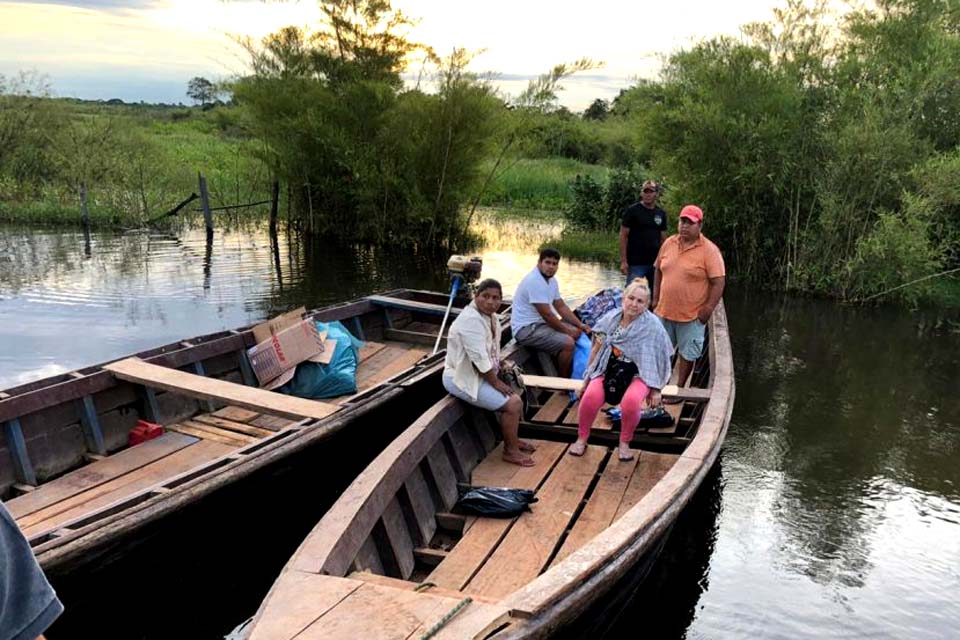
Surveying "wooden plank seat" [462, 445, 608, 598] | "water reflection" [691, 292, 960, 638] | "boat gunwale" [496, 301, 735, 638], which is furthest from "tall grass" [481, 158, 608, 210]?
"boat gunwale" [496, 301, 735, 638]

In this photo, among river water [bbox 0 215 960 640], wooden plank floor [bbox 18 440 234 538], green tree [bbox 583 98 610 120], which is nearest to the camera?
wooden plank floor [bbox 18 440 234 538]

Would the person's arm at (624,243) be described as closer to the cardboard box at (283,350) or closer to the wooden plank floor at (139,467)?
→ the cardboard box at (283,350)

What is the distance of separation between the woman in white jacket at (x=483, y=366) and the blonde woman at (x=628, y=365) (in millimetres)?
449

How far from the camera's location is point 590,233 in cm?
1825

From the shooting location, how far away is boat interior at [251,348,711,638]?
2730mm

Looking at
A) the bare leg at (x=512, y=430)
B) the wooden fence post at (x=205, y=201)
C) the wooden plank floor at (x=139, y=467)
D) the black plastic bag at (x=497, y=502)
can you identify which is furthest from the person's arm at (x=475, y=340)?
the wooden fence post at (x=205, y=201)

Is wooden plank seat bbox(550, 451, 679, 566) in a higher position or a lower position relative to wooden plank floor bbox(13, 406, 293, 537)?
lower

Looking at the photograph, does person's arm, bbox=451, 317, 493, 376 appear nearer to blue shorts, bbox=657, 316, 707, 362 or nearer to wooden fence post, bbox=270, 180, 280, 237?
blue shorts, bbox=657, 316, 707, 362

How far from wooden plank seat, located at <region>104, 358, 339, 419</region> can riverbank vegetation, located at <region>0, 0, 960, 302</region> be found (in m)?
9.87

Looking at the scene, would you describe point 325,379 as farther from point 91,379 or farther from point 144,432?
point 91,379

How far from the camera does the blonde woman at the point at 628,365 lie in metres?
4.98

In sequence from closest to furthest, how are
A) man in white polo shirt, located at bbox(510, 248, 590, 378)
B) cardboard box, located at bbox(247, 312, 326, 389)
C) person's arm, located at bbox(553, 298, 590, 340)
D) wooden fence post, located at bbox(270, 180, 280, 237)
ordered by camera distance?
cardboard box, located at bbox(247, 312, 326, 389) → man in white polo shirt, located at bbox(510, 248, 590, 378) → person's arm, located at bbox(553, 298, 590, 340) → wooden fence post, located at bbox(270, 180, 280, 237)

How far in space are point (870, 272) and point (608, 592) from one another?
11.1 metres

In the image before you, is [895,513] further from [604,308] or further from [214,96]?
[214,96]
